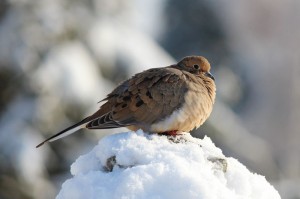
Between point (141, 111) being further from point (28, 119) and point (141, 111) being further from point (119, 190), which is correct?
point (28, 119)

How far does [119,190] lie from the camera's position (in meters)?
4.11

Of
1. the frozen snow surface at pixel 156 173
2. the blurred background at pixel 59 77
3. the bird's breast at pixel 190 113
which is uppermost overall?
the blurred background at pixel 59 77

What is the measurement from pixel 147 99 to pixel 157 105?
84 mm

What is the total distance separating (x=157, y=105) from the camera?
237 inches

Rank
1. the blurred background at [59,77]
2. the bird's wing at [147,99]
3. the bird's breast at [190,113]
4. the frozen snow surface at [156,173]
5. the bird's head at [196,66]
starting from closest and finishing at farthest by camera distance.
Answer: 1. the frozen snow surface at [156,173]
2. the bird's breast at [190,113]
3. the bird's wing at [147,99]
4. the bird's head at [196,66]
5. the blurred background at [59,77]

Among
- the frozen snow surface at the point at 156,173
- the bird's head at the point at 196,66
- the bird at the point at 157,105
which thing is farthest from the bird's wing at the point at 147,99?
the frozen snow surface at the point at 156,173

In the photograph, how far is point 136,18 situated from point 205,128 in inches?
77.8

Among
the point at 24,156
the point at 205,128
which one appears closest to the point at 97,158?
the point at 24,156

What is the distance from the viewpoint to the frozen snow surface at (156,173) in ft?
13.5

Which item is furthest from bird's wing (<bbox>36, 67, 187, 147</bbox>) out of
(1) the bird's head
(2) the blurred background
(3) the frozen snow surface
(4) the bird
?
(2) the blurred background

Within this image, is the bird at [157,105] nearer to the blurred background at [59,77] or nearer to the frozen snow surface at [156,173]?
the frozen snow surface at [156,173]

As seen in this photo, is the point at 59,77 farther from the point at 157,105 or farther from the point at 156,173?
the point at 156,173

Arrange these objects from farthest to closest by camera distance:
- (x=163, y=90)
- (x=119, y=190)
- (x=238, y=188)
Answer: (x=163, y=90) → (x=238, y=188) → (x=119, y=190)

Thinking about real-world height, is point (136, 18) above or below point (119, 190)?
above
